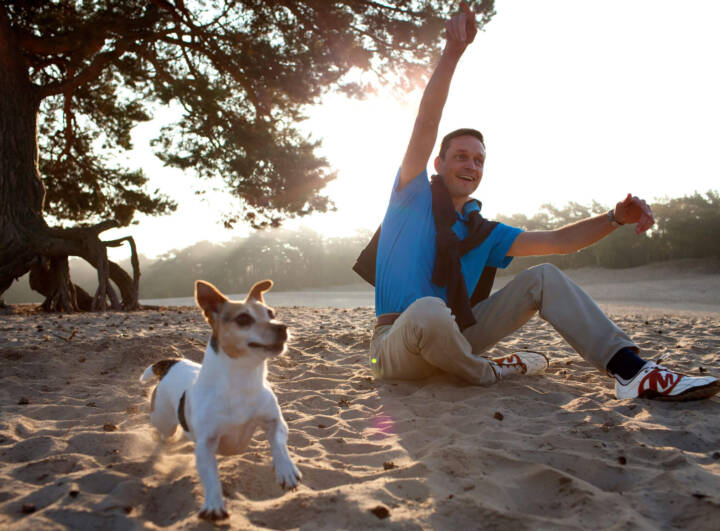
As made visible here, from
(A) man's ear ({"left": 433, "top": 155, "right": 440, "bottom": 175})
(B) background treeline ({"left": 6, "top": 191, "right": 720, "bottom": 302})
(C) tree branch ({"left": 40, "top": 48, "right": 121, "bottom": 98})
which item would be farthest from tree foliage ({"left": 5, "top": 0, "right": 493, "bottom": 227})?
(B) background treeline ({"left": 6, "top": 191, "right": 720, "bottom": 302})

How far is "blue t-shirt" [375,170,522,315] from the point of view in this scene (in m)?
3.74

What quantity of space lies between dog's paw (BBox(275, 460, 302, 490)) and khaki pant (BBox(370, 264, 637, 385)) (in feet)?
5.02

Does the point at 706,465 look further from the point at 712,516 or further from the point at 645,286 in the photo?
the point at 645,286

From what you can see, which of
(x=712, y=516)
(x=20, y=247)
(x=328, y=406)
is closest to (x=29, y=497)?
(x=328, y=406)

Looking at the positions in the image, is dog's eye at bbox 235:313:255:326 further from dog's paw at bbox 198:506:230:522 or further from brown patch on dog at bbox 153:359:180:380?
brown patch on dog at bbox 153:359:180:380

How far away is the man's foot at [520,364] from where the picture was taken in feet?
13.1

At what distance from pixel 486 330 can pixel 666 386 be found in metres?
1.29

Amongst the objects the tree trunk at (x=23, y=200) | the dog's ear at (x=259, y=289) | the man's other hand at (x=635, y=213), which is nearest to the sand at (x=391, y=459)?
the dog's ear at (x=259, y=289)

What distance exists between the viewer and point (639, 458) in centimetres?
238

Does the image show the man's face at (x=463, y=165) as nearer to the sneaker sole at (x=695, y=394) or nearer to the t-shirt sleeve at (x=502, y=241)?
the t-shirt sleeve at (x=502, y=241)

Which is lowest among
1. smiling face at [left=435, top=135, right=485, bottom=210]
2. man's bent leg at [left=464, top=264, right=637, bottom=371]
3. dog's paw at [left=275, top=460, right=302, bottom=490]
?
dog's paw at [left=275, top=460, right=302, bottom=490]

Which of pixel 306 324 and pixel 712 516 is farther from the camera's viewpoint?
pixel 306 324

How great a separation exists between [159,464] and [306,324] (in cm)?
630

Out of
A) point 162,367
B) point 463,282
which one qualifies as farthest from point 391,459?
point 463,282
